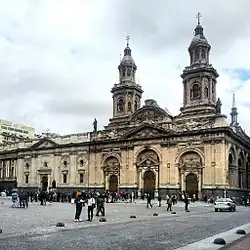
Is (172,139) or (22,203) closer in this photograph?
(22,203)

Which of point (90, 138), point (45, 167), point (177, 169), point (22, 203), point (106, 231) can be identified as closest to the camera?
point (106, 231)

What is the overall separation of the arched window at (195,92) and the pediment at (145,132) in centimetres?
802

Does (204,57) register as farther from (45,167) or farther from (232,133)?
(45,167)

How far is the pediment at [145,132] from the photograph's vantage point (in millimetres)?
61656

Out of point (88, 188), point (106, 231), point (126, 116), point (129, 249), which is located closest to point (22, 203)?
point (106, 231)

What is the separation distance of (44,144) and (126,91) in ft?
60.4

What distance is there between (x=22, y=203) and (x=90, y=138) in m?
33.4

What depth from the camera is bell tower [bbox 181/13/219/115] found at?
63125mm

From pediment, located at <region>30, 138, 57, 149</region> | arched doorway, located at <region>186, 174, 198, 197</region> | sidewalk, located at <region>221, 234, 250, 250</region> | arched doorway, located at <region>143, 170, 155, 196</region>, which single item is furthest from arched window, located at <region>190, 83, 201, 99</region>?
sidewalk, located at <region>221, 234, 250, 250</region>

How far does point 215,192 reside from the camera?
55562mm

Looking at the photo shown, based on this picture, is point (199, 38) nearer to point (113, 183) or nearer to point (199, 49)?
point (199, 49)

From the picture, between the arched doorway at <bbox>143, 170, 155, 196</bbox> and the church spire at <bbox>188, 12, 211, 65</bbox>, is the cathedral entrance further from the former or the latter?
the church spire at <bbox>188, 12, 211, 65</bbox>

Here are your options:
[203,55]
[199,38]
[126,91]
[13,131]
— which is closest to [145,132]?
[126,91]

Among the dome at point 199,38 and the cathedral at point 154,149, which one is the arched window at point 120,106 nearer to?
the cathedral at point 154,149
